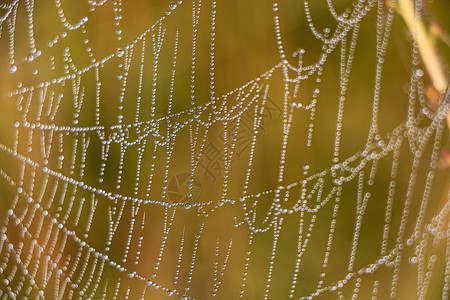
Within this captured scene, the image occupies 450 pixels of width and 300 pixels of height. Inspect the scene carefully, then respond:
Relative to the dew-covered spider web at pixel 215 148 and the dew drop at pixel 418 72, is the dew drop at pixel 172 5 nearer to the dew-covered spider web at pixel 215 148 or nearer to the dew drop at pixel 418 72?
the dew-covered spider web at pixel 215 148

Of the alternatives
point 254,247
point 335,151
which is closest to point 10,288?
point 254,247

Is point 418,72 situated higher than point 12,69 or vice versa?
point 418,72

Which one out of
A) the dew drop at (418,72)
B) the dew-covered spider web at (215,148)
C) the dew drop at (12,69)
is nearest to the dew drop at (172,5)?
the dew-covered spider web at (215,148)

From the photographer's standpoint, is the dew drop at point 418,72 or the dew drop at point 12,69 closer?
the dew drop at point 12,69

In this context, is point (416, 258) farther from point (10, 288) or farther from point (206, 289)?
point (10, 288)

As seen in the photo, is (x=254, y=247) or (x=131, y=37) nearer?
(x=131, y=37)

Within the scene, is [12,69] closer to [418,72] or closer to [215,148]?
[215,148]

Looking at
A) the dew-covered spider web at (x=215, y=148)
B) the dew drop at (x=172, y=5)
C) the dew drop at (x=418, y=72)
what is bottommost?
the dew-covered spider web at (x=215, y=148)

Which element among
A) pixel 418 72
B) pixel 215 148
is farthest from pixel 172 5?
pixel 418 72
